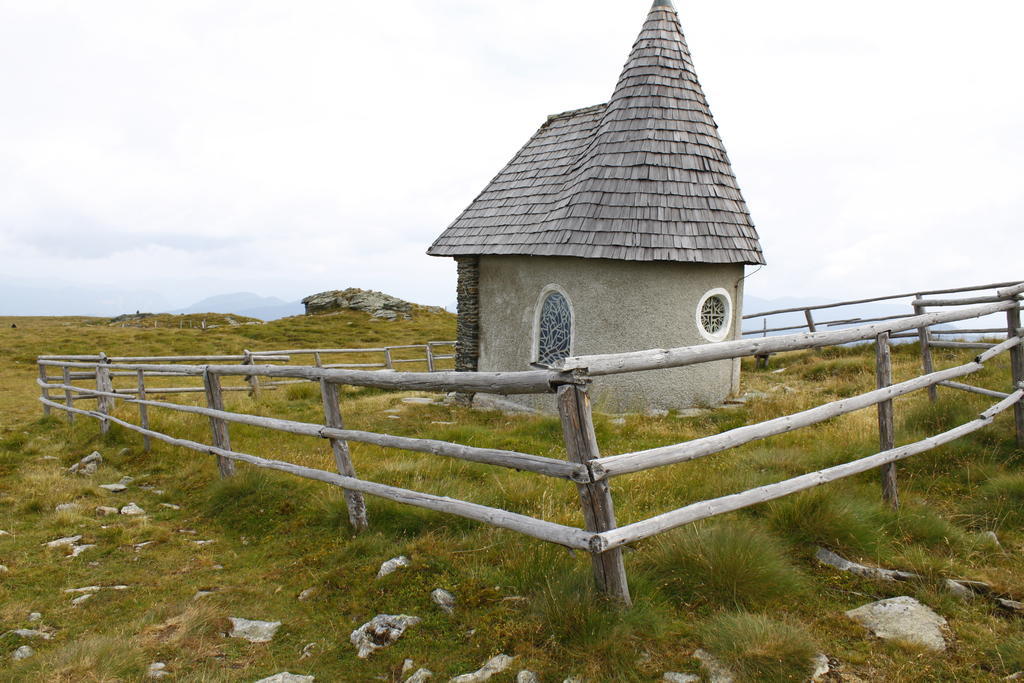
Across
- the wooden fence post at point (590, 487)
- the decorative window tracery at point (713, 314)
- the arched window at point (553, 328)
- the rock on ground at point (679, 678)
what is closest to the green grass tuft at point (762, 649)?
the rock on ground at point (679, 678)

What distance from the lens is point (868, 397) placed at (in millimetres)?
4566

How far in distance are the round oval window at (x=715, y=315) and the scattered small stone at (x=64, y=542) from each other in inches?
348

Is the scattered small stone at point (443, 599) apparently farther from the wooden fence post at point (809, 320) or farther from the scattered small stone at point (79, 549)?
the wooden fence post at point (809, 320)

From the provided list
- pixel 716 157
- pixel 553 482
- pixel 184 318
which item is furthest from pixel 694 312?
pixel 184 318

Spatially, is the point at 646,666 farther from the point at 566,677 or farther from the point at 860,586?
the point at 860,586

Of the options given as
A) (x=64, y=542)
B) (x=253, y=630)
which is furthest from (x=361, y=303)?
(x=253, y=630)

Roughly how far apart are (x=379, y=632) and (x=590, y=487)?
1.51m

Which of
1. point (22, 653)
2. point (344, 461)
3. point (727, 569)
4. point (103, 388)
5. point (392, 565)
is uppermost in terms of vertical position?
point (103, 388)

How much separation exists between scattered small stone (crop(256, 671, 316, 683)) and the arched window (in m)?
8.03

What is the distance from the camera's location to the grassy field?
130 inches

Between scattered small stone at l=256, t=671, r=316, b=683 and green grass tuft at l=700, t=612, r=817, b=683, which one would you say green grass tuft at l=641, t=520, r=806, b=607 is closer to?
green grass tuft at l=700, t=612, r=817, b=683

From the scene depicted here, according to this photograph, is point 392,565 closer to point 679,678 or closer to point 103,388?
point 679,678

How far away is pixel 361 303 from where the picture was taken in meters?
45.9

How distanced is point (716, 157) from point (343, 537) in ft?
29.7
